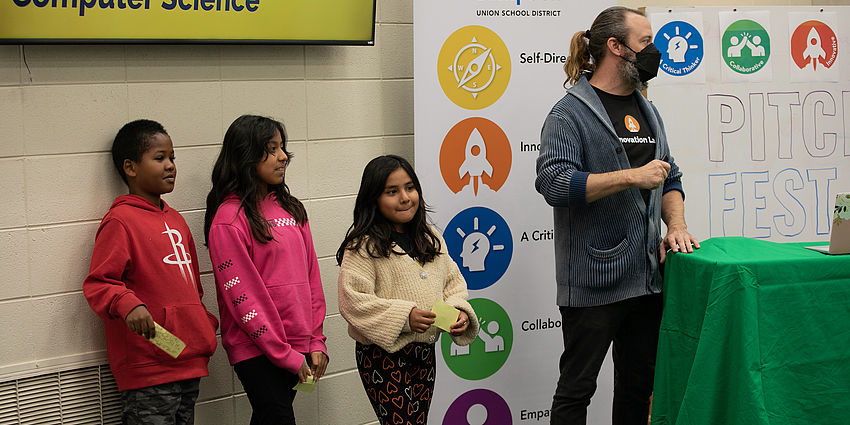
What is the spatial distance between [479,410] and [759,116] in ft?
5.77

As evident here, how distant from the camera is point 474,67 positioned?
3.12 metres

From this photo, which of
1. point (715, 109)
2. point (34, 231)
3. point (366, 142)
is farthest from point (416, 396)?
point (715, 109)

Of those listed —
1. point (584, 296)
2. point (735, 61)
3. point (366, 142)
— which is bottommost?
point (584, 296)

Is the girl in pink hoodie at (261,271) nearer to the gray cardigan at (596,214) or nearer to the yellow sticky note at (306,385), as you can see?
the yellow sticky note at (306,385)

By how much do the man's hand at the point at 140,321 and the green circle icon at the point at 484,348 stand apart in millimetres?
1164

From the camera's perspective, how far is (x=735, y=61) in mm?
3639

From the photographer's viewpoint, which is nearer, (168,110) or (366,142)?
(168,110)

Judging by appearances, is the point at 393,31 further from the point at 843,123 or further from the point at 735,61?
the point at 843,123

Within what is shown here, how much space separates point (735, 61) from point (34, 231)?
2818 millimetres

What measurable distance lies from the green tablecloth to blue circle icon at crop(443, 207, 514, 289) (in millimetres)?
999

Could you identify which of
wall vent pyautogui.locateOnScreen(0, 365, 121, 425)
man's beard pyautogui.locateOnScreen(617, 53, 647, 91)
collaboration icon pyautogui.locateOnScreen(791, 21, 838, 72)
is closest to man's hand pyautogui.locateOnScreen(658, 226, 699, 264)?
man's beard pyautogui.locateOnScreen(617, 53, 647, 91)

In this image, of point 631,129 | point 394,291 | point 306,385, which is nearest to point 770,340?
point 631,129

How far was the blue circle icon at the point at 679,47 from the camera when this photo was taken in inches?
140

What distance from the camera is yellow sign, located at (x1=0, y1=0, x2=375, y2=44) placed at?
2.44m
